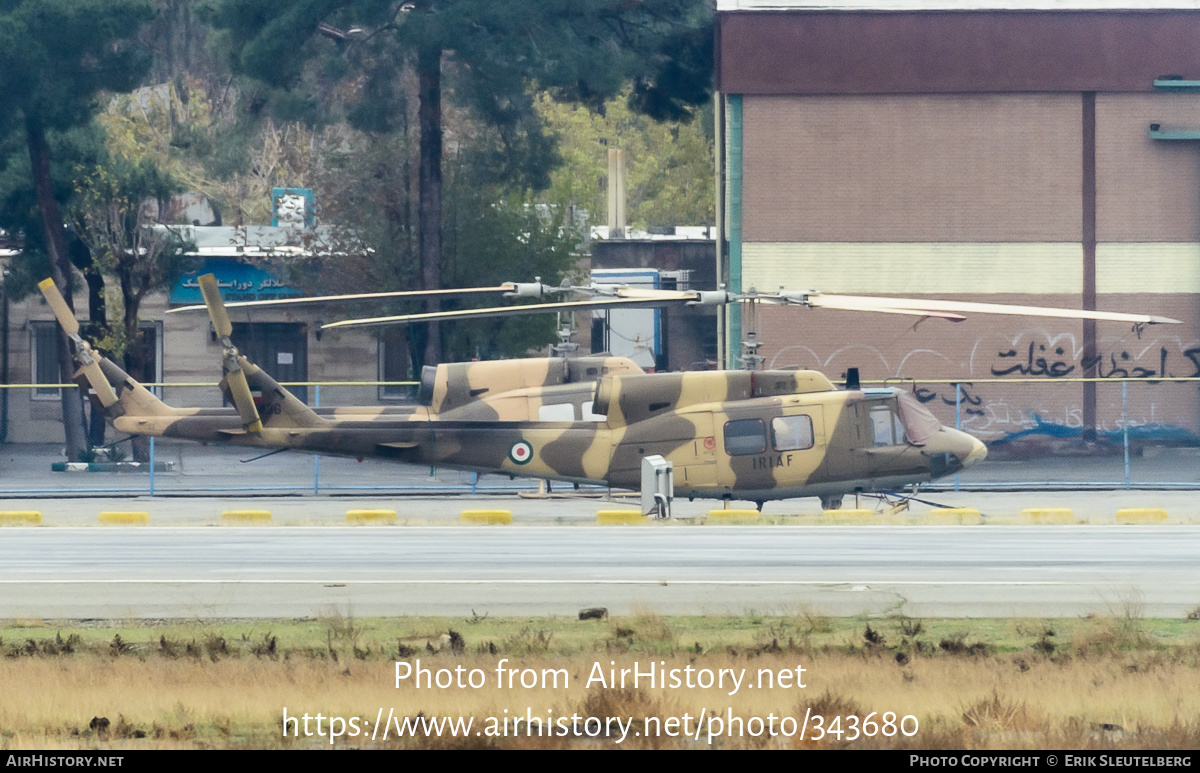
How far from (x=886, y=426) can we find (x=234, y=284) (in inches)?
921

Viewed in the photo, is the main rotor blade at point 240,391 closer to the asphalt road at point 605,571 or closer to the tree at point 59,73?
the asphalt road at point 605,571

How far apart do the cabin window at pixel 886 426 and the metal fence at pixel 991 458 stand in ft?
24.5

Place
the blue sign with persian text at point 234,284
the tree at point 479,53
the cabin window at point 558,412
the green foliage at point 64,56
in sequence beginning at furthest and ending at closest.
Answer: the blue sign with persian text at point 234,284 < the tree at point 479,53 < the green foliage at point 64,56 < the cabin window at point 558,412

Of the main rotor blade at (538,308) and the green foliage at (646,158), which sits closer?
the main rotor blade at (538,308)

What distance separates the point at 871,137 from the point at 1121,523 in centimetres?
1584

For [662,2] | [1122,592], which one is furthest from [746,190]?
[1122,592]

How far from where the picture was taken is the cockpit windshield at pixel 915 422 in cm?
2100

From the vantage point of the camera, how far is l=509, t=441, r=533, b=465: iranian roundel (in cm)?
2134

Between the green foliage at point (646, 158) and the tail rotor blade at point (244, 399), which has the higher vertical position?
the green foliage at point (646, 158)

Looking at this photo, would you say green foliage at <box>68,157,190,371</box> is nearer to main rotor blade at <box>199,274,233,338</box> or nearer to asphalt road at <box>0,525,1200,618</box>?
asphalt road at <box>0,525,1200,618</box>

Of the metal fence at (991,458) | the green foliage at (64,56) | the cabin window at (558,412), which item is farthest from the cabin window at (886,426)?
the green foliage at (64,56)

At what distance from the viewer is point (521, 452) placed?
21359 millimetres

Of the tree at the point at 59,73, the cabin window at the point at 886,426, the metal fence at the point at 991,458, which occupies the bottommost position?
the metal fence at the point at 991,458

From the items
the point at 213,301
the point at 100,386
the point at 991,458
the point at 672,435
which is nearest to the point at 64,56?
the point at 100,386
